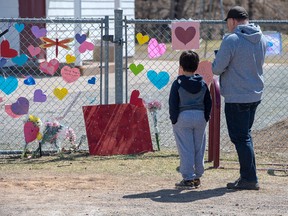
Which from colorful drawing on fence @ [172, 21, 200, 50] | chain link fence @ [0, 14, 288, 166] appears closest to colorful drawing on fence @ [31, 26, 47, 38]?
chain link fence @ [0, 14, 288, 166]

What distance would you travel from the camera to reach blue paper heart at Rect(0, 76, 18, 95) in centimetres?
884

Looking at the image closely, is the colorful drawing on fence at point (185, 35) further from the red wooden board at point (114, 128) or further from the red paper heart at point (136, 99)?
the red wooden board at point (114, 128)

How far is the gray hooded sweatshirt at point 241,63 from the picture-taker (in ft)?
23.1

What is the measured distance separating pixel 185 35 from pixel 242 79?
1.84 metres

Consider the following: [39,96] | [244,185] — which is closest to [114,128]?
[39,96]

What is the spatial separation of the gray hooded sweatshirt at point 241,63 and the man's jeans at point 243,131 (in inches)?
3.3

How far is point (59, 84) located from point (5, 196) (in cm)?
785

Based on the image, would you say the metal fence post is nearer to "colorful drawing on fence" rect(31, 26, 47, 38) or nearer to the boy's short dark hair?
"colorful drawing on fence" rect(31, 26, 47, 38)

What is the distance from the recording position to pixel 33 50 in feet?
28.9

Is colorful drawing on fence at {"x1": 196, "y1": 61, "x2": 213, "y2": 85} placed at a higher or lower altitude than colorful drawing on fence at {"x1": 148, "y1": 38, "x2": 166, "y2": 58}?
lower

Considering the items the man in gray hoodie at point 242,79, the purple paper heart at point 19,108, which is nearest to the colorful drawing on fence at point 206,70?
the man in gray hoodie at point 242,79

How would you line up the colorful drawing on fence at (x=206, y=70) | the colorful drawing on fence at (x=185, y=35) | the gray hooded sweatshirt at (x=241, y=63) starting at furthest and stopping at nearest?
the colorful drawing on fence at (x=185, y=35)
the colorful drawing on fence at (x=206, y=70)
the gray hooded sweatshirt at (x=241, y=63)

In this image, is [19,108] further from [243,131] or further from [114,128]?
[243,131]

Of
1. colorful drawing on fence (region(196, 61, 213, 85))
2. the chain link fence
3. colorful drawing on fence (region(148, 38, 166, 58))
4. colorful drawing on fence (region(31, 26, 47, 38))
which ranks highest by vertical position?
colorful drawing on fence (region(31, 26, 47, 38))
